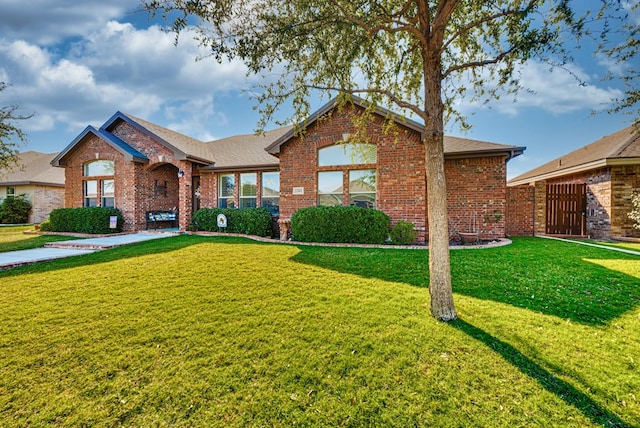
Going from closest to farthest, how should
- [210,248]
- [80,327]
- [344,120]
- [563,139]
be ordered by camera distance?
[80,327] → [210,248] → [344,120] → [563,139]

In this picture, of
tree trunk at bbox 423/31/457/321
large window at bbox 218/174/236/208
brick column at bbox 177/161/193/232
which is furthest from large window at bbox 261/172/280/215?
tree trunk at bbox 423/31/457/321

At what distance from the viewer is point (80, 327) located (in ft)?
12.2

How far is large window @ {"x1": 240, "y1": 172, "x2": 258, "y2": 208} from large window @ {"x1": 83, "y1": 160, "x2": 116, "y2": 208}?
23.3ft

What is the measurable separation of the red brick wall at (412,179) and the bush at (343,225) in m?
1.09

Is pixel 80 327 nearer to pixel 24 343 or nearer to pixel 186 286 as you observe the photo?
pixel 24 343

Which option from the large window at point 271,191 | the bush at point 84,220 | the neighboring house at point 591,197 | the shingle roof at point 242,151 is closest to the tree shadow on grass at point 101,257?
the large window at point 271,191

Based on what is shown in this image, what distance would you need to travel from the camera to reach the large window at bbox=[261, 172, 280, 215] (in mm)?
13645

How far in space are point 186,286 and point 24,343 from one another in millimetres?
2197

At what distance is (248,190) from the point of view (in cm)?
1420

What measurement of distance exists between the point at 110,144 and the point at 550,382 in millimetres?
18026

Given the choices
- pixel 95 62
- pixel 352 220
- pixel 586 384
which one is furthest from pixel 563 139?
pixel 95 62

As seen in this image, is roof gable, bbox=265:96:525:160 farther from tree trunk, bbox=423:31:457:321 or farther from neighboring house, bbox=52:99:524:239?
tree trunk, bbox=423:31:457:321

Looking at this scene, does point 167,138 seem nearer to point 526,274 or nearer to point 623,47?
point 526,274

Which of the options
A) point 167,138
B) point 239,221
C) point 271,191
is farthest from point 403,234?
point 167,138
